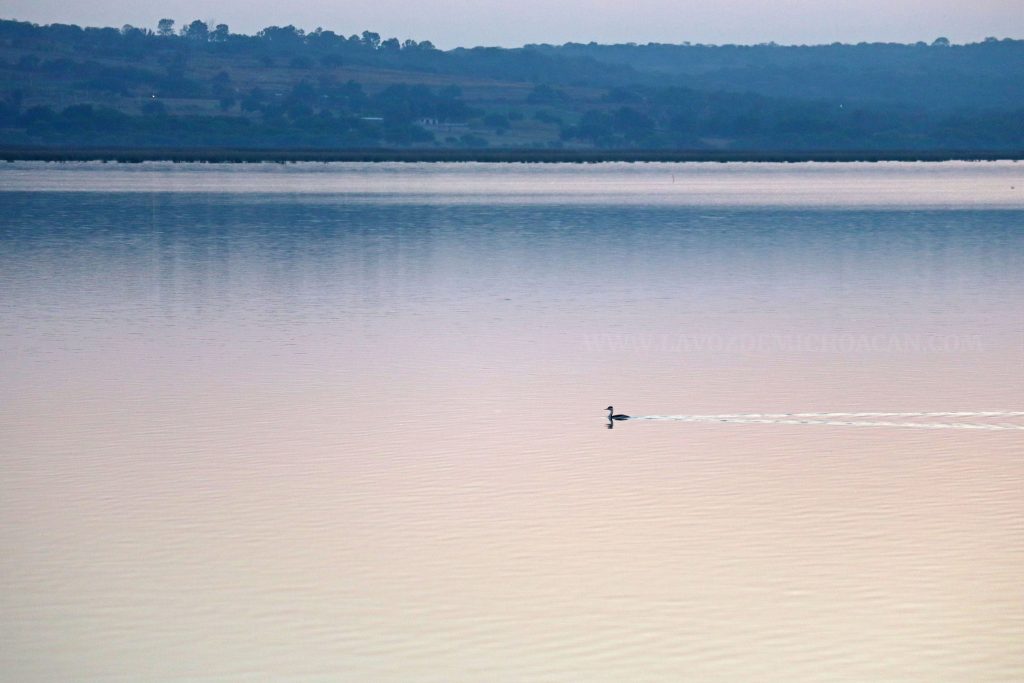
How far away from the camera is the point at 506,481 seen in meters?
17.9

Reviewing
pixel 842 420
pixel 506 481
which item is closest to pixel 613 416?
pixel 842 420

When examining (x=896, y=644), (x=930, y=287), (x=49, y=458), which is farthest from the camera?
(x=930, y=287)

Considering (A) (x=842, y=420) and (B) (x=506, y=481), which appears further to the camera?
(A) (x=842, y=420)

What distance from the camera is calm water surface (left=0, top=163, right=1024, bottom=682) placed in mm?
12422

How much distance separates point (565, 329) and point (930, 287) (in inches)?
543

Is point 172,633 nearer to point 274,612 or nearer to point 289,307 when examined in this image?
point 274,612

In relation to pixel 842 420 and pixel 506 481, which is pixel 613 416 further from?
pixel 506 481

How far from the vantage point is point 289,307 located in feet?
119

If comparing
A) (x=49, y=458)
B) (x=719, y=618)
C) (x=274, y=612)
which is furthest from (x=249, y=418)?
(x=719, y=618)

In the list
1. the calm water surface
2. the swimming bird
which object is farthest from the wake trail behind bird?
the swimming bird

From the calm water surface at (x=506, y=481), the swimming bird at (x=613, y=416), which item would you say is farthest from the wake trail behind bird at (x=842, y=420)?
the swimming bird at (x=613, y=416)

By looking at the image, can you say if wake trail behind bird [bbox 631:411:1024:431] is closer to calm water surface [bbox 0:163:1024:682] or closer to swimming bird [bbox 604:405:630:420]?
calm water surface [bbox 0:163:1024:682]

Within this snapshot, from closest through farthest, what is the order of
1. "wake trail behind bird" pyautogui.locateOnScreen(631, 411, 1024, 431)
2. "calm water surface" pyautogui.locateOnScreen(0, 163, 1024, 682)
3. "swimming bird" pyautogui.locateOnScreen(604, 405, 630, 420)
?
1. "calm water surface" pyautogui.locateOnScreen(0, 163, 1024, 682)
2. "wake trail behind bird" pyautogui.locateOnScreen(631, 411, 1024, 431)
3. "swimming bird" pyautogui.locateOnScreen(604, 405, 630, 420)

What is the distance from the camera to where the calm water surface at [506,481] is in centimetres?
1242
